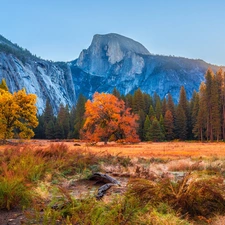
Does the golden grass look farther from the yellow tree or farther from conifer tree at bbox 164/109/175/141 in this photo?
conifer tree at bbox 164/109/175/141

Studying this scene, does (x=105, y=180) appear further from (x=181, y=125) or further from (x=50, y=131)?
(x=50, y=131)

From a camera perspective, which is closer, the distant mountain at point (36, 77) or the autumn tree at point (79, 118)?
the autumn tree at point (79, 118)

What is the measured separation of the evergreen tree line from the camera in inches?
2203

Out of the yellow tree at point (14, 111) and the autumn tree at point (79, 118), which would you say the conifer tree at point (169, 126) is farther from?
the yellow tree at point (14, 111)

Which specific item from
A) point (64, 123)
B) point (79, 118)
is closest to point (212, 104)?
point (79, 118)

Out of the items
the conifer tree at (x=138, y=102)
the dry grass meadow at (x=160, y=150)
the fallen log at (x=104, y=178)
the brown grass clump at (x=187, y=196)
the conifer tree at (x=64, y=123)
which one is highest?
the conifer tree at (x=138, y=102)

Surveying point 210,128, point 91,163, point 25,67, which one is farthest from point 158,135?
point 25,67

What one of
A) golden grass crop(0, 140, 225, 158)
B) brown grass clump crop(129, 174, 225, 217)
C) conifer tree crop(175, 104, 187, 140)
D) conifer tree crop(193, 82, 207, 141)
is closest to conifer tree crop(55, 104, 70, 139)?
conifer tree crop(175, 104, 187, 140)

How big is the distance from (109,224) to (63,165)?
6494 mm

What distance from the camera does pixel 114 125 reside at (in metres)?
37.6

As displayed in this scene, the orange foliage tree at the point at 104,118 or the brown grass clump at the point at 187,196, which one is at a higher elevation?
the orange foliage tree at the point at 104,118

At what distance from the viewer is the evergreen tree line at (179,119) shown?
56.0m

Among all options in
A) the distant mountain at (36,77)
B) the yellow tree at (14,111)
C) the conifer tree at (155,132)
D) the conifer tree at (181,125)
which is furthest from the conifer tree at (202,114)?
the distant mountain at (36,77)

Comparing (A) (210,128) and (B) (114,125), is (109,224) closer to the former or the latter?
(B) (114,125)
